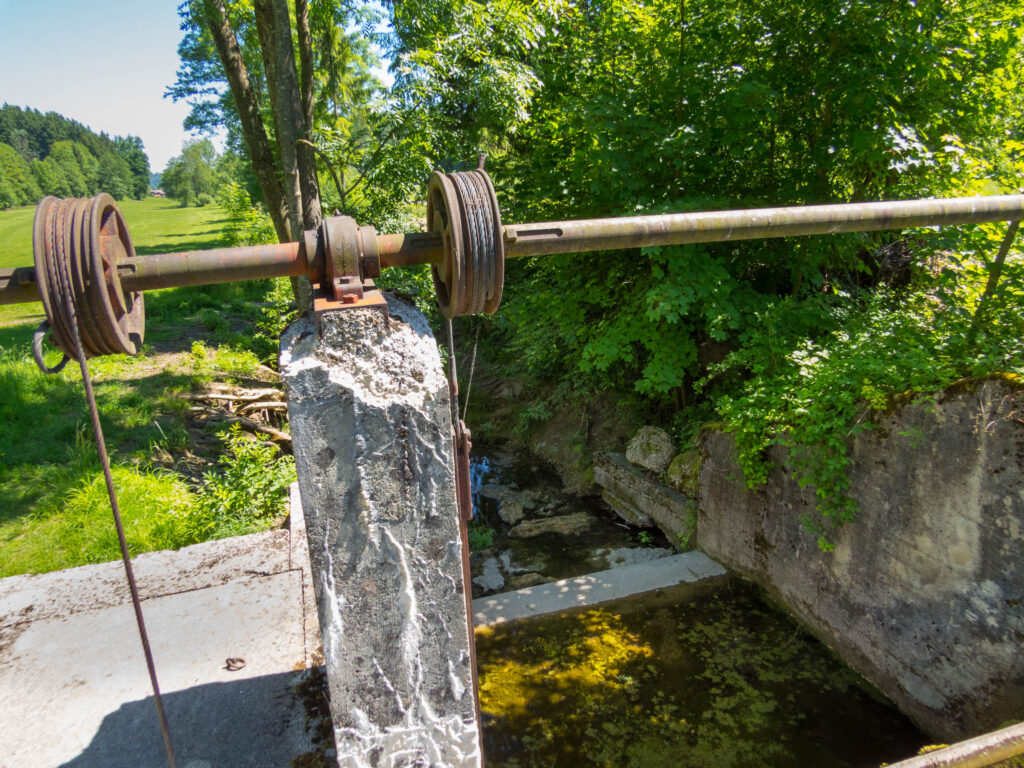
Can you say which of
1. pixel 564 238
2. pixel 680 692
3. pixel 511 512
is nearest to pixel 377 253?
pixel 564 238

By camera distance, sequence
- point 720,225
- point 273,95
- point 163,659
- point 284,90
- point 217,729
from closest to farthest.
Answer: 1. point 720,225
2. point 217,729
3. point 163,659
4. point 284,90
5. point 273,95

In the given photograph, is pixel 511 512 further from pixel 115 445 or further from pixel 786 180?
pixel 786 180

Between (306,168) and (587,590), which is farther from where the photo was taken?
(306,168)

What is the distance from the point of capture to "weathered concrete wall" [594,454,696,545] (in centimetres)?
579

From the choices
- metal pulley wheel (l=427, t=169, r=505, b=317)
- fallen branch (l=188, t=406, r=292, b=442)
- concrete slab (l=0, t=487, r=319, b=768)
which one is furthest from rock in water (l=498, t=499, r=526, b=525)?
metal pulley wheel (l=427, t=169, r=505, b=317)

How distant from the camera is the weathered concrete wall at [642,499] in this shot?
19.0 ft

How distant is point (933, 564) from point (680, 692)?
1.72 meters

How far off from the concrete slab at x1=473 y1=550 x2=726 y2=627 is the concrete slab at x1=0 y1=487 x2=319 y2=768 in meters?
1.34

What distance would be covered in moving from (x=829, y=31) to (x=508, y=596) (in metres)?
5.49

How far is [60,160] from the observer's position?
56.1 meters

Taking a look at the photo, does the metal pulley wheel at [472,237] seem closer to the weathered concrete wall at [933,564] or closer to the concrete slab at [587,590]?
the weathered concrete wall at [933,564]

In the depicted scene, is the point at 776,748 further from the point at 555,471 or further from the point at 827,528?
the point at 555,471

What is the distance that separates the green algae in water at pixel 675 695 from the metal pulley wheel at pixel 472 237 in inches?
117

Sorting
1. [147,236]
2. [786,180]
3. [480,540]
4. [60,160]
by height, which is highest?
[60,160]
